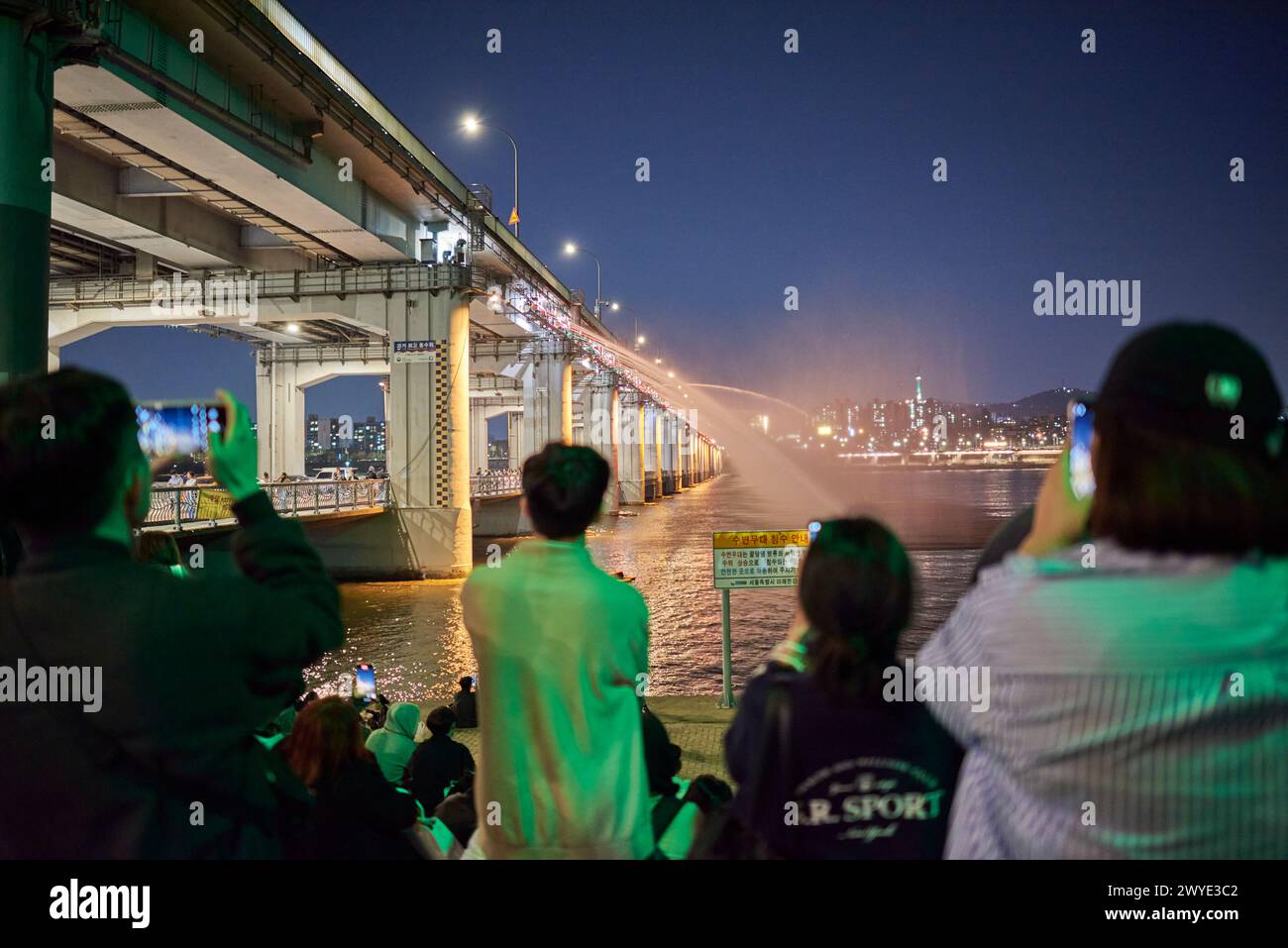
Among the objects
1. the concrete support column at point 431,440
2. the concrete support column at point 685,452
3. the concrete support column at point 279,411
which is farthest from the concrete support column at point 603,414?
the concrete support column at point 685,452

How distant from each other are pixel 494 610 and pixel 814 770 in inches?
43.4

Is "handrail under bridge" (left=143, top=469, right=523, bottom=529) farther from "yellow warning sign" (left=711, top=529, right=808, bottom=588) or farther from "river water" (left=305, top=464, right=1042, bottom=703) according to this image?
"yellow warning sign" (left=711, top=529, right=808, bottom=588)

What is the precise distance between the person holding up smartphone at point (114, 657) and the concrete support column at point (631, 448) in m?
57.8

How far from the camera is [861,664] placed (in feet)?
6.55

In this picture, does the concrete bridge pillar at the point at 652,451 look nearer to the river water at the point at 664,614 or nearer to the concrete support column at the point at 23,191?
the river water at the point at 664,614

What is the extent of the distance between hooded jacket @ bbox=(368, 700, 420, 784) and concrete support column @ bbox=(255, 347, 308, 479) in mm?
42664

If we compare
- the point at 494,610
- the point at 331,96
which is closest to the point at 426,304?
the point at 331,96

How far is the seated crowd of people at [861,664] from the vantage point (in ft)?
5.16

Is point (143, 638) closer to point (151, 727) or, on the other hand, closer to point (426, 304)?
point (151, 727)

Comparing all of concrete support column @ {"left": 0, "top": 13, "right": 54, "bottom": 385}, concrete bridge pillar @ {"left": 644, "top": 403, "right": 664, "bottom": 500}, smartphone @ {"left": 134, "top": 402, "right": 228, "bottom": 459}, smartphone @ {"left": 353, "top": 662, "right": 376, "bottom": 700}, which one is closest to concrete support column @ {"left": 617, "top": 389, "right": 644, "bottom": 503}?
concrete bridge pillar @ {"left": 644, "top": 403, "right": 664, "bottom": 500}

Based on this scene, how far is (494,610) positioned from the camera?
2.47 m

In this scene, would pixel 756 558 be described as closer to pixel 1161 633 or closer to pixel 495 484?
pixel 1161 633

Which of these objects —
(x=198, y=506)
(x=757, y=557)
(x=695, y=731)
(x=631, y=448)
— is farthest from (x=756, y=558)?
(x=631, y=448)

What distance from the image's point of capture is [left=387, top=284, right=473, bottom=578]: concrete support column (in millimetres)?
24938
